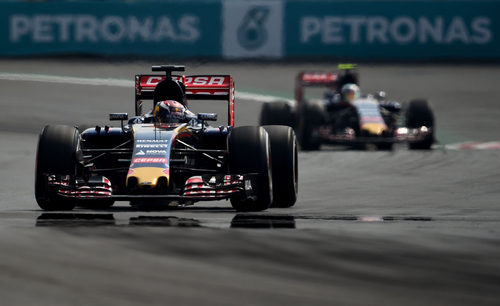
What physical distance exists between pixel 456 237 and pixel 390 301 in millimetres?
2716

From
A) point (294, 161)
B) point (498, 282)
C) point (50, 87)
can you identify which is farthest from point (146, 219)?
point (50, 87)

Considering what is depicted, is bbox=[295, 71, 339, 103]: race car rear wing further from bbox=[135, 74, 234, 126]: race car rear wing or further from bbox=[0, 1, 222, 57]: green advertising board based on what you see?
bbox=[0, 1, 222, 57]: green advertising board

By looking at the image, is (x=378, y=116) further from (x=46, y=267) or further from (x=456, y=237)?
(x=46, y=267)

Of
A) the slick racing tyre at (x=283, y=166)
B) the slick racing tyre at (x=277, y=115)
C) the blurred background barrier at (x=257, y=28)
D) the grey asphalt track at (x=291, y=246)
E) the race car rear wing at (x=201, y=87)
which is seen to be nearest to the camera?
the grey asphalt track at (x=291, y=246)

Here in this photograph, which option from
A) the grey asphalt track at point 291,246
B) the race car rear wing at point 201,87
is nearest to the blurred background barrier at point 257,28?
the grey asphalt track at point 291,246

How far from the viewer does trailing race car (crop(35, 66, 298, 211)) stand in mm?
11883

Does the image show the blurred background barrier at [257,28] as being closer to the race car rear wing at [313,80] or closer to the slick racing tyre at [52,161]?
the race car rear wing at [313,80]

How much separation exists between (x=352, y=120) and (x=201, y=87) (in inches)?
321

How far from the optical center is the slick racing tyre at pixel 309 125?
2162 cm

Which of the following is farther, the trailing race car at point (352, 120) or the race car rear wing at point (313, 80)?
the race car rear wing at point (313, 80)

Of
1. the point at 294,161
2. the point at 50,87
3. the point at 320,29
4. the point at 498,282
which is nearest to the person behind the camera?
the point at 498,282

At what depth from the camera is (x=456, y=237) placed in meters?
9.79

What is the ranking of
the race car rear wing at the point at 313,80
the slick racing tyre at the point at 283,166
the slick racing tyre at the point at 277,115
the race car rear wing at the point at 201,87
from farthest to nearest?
the race car rear wing at the point at 313,80
the slick racing tyre at the point at 277,115
the race car rear wing at the point at 201,87
the slick racing tyre at the point at 283,166

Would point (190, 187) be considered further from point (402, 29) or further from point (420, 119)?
point (402, 29)
